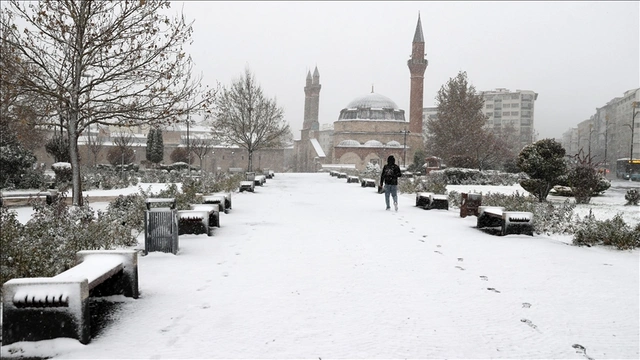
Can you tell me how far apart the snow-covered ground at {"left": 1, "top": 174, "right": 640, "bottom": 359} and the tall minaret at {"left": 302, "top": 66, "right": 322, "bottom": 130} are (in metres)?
69.2

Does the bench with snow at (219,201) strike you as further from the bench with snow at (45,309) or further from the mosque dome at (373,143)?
the mosque dome at (373,143)

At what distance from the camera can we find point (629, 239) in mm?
8297

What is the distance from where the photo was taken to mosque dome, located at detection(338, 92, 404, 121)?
69.6m

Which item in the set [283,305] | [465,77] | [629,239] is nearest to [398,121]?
[465,77]

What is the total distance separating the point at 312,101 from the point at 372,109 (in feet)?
40.7

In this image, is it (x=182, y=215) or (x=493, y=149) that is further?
(x=493, y=149)

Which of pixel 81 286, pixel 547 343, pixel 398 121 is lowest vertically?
pixel 547 343

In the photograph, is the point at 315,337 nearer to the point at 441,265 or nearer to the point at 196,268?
the point at 196,268

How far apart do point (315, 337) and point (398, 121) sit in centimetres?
6706

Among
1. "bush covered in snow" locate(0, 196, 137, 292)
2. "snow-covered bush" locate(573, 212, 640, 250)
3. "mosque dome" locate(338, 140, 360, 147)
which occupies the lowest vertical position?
"snow-covered bush" locate(573, 212, 640, 250)

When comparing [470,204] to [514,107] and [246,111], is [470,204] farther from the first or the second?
[514,107]

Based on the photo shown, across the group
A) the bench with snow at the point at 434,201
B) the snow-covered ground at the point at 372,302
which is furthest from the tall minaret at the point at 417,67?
the snow-covered ground at the point at 372,302

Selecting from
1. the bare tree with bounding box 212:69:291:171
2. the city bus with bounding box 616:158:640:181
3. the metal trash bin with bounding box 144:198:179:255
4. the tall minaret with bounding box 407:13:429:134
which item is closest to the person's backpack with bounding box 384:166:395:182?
the metal trash bin with bounding box 144:198:179:255

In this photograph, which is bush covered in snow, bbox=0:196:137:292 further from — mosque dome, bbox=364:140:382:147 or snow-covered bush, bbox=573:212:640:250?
mosque dome, bbox=364:140:382:147
